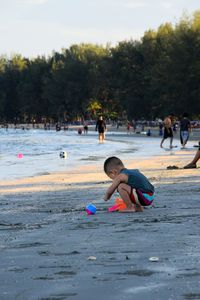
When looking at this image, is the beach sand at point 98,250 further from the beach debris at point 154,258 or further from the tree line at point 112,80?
the tree line at point 112,80

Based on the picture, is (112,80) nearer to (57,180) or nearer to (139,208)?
(57,180)

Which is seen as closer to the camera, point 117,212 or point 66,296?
point 66,296

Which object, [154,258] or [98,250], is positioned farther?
[98,250]

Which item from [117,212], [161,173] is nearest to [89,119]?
[161,173]

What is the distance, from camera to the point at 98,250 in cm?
670

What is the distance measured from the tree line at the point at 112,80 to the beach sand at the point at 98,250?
216 feet

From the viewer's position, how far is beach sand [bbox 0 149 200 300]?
16.6 ft

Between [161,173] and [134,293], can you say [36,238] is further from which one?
[161,173]

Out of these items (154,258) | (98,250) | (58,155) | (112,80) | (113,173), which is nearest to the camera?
(154,258)

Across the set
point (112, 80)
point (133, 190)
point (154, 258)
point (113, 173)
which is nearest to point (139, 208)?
point (133, 190)

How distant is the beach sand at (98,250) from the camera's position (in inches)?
199

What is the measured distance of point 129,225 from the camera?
8477mm

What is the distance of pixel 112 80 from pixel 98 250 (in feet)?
334

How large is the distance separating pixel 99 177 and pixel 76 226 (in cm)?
939
